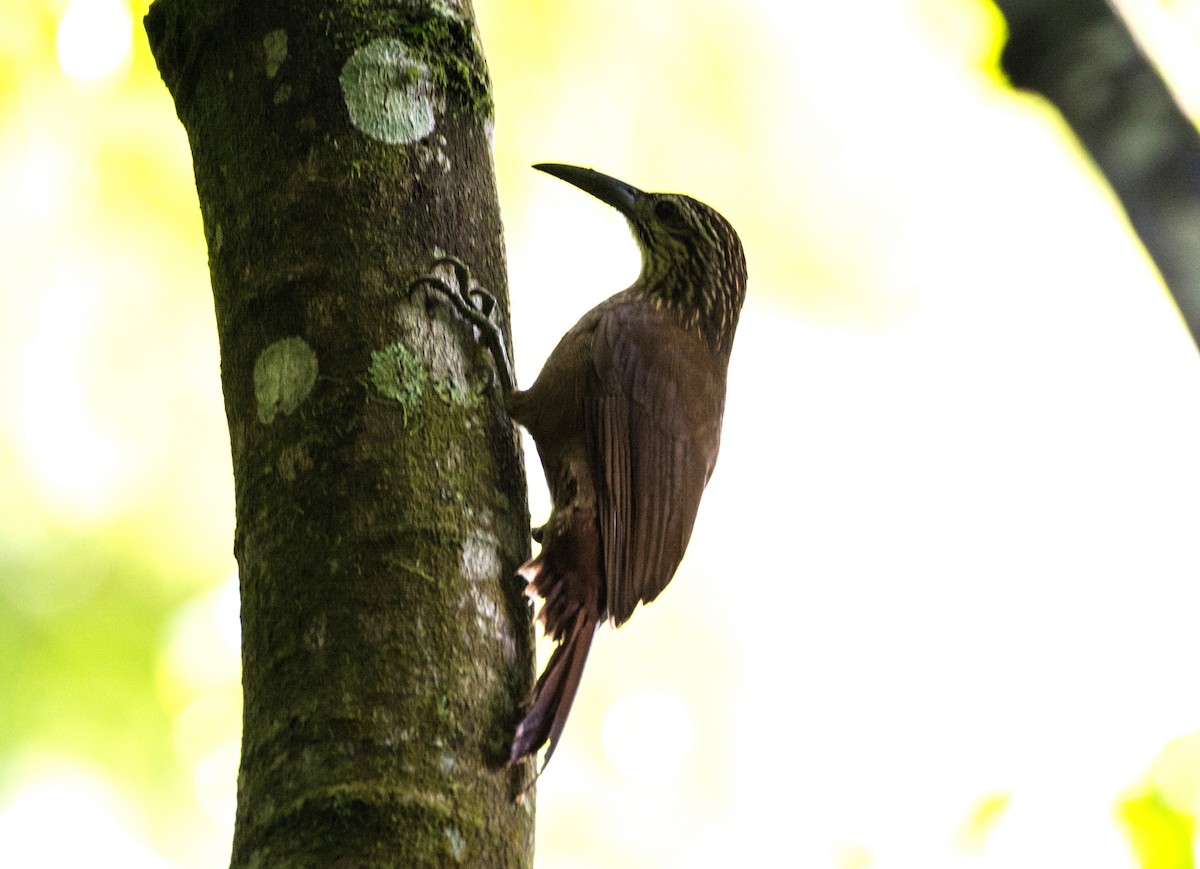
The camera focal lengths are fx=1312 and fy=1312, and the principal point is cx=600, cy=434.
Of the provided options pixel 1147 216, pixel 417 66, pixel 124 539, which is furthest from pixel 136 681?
pixel 1147 216

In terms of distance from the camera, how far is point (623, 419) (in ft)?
9.72

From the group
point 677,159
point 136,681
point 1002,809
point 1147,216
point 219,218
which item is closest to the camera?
point 1147,216

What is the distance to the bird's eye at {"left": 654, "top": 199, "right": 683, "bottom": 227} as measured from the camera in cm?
382

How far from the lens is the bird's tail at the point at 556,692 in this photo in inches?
70.3

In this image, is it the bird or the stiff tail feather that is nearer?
the stiff tail feather

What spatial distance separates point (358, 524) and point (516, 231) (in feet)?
10.0

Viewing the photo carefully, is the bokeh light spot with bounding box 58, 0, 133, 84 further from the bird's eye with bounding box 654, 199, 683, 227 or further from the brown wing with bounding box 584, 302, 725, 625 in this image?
the brown wing with bounding box 584, 302, 725, 625

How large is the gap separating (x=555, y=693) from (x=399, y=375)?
0.55m

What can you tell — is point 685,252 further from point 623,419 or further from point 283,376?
point 283,376

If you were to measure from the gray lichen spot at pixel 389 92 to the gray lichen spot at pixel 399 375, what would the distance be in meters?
0.40

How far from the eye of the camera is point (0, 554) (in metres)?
4.75

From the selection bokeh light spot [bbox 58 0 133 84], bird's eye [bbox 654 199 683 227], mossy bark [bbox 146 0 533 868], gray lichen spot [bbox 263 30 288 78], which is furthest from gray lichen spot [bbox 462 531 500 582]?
bokeh light spot [bbox 58 0 133 84]

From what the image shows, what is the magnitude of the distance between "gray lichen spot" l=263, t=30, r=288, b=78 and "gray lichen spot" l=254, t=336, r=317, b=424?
514mm

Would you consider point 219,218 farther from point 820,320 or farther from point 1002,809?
point 820,320
